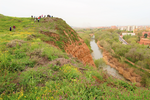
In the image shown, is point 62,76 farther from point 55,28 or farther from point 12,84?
point 55,28

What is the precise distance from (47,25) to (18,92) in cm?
1274

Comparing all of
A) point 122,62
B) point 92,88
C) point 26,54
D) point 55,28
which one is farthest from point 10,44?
point 122,62

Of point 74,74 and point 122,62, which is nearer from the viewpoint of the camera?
point 74,74

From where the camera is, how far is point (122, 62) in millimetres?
22062

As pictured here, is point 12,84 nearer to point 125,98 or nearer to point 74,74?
point 74,74

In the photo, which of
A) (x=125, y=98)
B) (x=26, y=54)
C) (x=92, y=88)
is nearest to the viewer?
(x=125, y=98)

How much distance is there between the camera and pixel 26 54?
4.76 metres

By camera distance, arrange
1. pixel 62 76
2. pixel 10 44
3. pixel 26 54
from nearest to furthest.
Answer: pixel 62 76
pixel 26 54
pixel 10 44

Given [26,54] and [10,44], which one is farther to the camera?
[10,44]

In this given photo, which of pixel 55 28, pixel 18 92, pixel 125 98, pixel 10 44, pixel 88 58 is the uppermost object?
pixel 55 28

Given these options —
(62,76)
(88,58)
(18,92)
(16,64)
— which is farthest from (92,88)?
(88,58)

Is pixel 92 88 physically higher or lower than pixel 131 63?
higher

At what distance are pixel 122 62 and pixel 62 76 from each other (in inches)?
909

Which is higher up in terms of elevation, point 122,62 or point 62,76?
point 62,76
